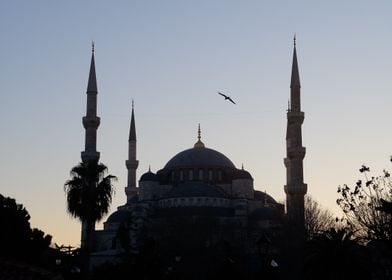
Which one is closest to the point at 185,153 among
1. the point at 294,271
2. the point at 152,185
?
the point at 152,185

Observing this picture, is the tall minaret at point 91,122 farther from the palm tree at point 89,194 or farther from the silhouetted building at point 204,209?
the palm tree at point 89,194

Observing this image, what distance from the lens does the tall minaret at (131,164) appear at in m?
84.9

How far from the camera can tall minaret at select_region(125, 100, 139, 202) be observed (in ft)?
279

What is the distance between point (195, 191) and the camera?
80.2 m

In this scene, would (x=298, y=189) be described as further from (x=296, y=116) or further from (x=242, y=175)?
(x=242, y=175)

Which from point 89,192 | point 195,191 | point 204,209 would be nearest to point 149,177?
point 195,191

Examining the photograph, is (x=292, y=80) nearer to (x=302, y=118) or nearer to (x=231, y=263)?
(x=302, y=118)

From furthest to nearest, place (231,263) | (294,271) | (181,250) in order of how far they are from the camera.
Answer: (181,250) < (294,271) < (231,263)

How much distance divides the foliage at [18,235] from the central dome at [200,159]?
185ft

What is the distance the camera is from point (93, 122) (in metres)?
68.8

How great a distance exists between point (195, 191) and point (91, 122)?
15.6 meters

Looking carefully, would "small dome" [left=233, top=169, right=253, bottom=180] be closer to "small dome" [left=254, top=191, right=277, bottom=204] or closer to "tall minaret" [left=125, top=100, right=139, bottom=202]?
"small dome" [left=254, top=191, right=277, bottom=204]

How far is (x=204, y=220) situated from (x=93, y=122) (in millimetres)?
12737

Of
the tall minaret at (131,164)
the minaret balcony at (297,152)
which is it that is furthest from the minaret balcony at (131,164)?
the minaret balcony at (297,152)
